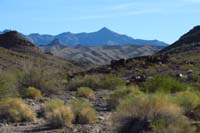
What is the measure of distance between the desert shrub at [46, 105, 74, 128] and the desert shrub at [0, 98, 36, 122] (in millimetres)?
1713

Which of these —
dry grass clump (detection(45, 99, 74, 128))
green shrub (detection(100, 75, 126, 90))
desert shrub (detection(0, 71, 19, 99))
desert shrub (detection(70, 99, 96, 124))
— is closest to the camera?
dry grass clump (detection(45, 99, 74, 128))

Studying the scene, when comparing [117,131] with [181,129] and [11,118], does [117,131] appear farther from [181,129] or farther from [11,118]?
[11,118]

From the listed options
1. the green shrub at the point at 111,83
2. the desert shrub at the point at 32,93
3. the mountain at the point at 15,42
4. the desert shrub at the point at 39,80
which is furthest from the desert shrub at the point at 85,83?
the mountain at the point at 15,42

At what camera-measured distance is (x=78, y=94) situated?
29.7 metres

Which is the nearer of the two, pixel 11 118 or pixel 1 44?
pixel 11 118

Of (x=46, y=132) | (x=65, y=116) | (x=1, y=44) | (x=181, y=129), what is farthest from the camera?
(x=1, y=44)

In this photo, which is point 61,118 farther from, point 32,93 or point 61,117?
point 32,93

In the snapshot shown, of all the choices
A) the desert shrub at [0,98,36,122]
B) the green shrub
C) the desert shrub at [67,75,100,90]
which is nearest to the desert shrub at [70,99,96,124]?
the desert shrub at [0,98,36,122]

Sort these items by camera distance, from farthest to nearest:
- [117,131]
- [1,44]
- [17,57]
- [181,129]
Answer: [1,44], [17,57], [117,131], [181,129]

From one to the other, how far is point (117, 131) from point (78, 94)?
1530cm

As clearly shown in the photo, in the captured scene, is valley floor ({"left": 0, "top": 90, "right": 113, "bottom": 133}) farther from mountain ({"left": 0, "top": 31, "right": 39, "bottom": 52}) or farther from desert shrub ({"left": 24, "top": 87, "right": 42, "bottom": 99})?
mountain ({"left": 0, "top": 31, "right": 39, "bottom": 52})

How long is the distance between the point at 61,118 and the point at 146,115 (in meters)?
3.86

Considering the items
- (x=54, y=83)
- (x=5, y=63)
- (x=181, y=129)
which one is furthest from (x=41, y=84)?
(x=5, y=63)

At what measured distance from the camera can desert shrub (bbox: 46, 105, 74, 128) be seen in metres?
17.6
